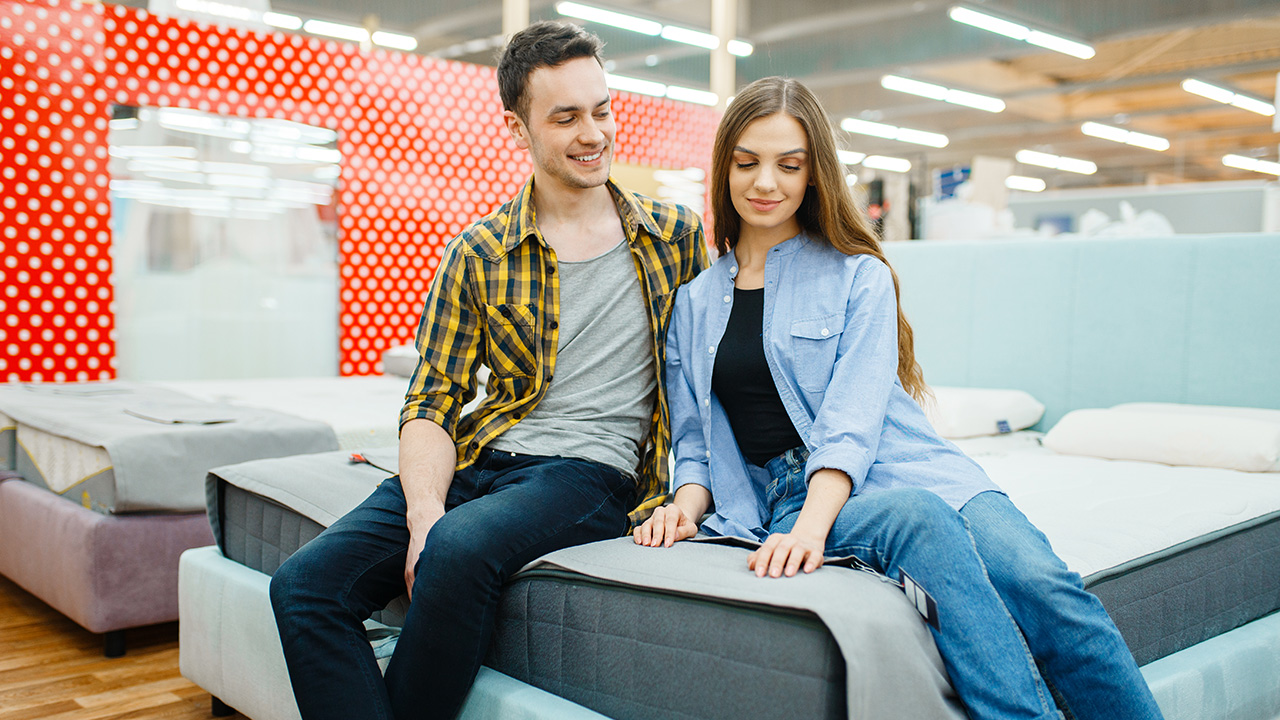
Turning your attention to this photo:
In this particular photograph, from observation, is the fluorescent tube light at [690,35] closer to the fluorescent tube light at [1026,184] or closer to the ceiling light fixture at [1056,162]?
the ceiling light fixture at [1056,162]

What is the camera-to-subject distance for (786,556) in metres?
1.22

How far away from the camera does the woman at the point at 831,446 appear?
1148 mm

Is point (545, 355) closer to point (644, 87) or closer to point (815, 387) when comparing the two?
point (815, 387)

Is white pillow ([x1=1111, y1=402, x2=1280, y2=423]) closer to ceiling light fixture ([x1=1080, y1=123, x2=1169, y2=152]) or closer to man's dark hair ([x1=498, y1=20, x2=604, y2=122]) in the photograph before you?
man's dark hair ([x1=498, y1=20, x2=604, y2=122])

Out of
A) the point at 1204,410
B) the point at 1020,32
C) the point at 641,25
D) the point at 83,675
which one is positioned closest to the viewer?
the point at 83,675

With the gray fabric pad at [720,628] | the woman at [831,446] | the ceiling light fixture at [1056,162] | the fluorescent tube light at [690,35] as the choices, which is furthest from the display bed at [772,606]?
the ceiling light fixture at [1056,162]

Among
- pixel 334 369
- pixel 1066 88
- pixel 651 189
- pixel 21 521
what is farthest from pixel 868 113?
pixel 21 521

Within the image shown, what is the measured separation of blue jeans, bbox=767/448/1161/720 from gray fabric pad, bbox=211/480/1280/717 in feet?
0.54

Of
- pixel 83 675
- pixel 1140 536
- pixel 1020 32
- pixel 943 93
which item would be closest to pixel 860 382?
pixel 1140 536

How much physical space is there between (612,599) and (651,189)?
615 centimetres

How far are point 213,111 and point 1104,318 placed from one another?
4.48 metres

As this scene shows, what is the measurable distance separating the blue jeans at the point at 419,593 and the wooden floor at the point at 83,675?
83 centimetres

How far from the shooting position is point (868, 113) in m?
12.5

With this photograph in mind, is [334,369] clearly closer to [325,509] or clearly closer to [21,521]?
[21,521]
